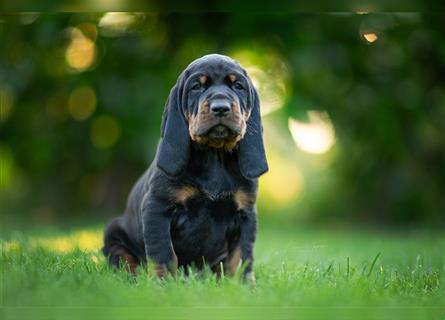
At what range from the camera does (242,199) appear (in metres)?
4.38

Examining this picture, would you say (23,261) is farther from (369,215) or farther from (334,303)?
(369,215)

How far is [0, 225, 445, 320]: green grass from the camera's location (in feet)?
12.2

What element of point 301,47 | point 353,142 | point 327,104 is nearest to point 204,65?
point 301,47

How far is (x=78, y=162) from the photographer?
8.87 m

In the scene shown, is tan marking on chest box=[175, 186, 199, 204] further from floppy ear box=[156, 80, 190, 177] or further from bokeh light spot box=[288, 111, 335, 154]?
bokeh light spot box=[288, 111, 335, 154]

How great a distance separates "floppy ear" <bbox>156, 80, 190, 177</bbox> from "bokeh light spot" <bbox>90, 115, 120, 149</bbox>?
3.69 m

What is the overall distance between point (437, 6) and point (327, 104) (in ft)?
12.4

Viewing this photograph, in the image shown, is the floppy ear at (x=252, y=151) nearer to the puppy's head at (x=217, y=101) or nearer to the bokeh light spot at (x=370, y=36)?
A: the puppy's head at (x=217, y=101)

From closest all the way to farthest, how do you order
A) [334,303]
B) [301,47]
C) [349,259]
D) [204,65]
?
[334,303] → [204,65] → [349,259] → [301,47]

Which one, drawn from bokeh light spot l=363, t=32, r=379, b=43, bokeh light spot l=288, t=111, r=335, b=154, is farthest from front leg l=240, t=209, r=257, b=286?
bokeh light spot l=363, t=32, r=379, b=43

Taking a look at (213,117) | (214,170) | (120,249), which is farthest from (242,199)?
(120,249)

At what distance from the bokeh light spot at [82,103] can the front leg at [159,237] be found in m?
3.84

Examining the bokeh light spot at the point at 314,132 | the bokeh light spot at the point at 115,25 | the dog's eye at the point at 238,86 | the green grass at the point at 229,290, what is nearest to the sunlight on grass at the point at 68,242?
the green grass at the point at 229,290

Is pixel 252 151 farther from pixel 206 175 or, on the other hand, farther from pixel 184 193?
pixel 184 193
